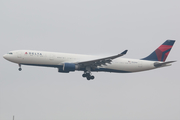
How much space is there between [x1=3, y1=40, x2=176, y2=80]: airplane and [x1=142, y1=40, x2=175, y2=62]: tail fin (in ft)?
1.32

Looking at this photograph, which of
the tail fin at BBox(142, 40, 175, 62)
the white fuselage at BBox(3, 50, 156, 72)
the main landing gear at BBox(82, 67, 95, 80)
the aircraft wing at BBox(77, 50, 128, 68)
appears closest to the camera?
the white fuselage at BBox(3, 50, 156, 72)

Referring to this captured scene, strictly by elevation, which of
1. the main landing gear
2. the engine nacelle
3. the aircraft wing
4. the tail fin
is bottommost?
the main landing gear

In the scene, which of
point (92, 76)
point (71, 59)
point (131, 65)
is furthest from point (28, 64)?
point (131, 65)

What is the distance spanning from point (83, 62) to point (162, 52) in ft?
56.4

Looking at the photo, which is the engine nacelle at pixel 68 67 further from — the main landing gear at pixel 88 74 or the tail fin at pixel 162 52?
the tail fin at pixel 162 52

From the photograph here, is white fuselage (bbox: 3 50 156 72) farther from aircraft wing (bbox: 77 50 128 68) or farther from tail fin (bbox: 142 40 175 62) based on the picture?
tail fin (bbox: 142 40 175 62)

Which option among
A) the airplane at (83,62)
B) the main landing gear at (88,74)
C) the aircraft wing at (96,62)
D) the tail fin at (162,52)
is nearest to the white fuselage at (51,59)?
the airplane at (83,62)

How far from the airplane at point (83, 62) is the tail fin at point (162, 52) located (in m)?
0.40

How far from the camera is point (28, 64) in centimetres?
5247

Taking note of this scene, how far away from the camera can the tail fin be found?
2410 inches

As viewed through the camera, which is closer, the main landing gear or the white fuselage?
the white fuselage

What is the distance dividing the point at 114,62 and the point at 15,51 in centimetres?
1640

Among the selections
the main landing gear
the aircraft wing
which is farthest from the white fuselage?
the main landing gear

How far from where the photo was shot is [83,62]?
5306 centimetres
